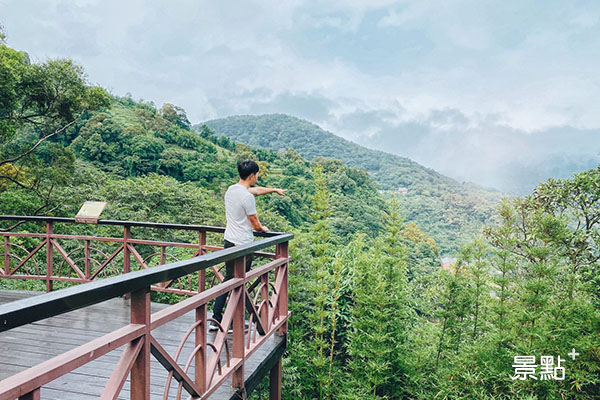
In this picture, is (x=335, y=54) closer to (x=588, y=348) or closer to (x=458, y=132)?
(x=458, y=132)

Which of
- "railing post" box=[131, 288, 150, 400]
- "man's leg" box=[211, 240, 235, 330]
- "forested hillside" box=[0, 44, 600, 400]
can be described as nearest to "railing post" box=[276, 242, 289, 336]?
"man's leg" box=[211, 240, 235, 330]

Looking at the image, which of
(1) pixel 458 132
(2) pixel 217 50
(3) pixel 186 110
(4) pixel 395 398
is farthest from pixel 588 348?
(1) pixel 458 132

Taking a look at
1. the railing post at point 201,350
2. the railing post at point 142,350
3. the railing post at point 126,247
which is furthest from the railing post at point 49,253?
the railing post at point 142,350

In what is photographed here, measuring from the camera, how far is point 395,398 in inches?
185

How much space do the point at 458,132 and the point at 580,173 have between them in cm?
5915

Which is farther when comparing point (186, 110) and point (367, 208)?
point (186, 110)

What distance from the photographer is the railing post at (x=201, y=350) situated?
1.72 metres

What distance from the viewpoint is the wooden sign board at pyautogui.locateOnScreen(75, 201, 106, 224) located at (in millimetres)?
3539

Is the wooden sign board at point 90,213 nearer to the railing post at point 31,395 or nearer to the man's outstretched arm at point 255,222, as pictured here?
the man's outstretched arm at point 255,222

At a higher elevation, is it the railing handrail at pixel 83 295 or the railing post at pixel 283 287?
the railing handrail at pixel 83 295

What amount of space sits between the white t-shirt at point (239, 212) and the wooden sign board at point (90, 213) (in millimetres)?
1606

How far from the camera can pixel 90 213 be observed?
3582 millimetres

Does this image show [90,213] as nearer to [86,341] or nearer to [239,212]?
[86,341]

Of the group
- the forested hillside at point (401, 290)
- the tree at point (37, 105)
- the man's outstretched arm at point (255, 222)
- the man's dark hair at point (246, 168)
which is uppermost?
the tree at point (37, 105)
